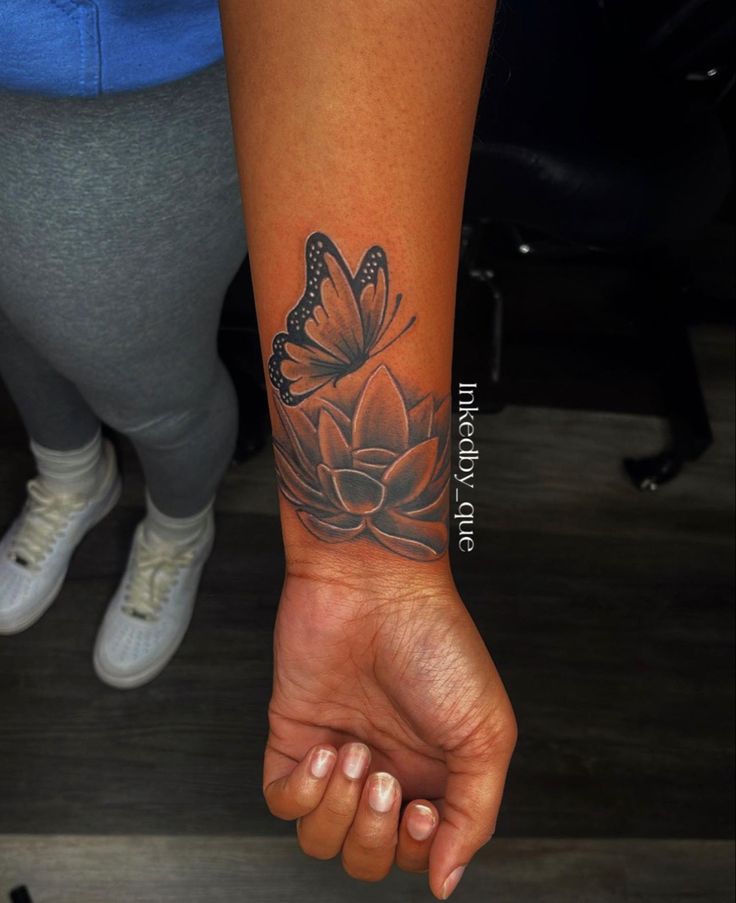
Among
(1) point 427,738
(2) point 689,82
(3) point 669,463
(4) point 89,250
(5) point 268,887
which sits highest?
(4) point 89,250

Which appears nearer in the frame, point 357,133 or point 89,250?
point 357,133

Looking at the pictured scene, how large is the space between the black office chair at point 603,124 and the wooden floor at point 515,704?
595 millimetres

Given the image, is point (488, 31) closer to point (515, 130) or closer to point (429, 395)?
point (429, 395)

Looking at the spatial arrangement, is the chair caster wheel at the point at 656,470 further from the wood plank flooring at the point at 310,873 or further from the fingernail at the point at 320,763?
the fingernail at the point at 320,763

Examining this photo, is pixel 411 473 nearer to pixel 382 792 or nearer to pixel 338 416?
pixel 338 416

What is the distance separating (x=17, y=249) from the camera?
74 cm

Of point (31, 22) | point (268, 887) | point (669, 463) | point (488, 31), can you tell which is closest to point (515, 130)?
point (488, 31)

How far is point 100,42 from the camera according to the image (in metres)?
0.58

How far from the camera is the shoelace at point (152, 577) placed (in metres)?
1.34

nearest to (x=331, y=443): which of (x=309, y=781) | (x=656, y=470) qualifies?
(x=309, y=781)

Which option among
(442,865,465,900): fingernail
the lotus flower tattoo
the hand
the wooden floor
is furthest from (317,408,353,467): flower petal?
the wooden floor

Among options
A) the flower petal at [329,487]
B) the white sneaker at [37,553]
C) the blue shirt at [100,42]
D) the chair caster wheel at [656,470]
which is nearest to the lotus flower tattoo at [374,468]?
the flower petal at [329,487]

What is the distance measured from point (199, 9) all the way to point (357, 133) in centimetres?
18

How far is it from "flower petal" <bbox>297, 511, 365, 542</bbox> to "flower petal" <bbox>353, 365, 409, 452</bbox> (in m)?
0.07
